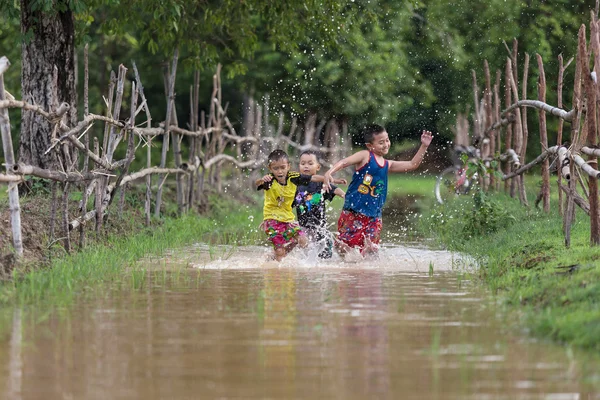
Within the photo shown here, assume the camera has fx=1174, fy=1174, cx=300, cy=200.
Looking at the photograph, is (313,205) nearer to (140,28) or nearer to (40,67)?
(40,67)

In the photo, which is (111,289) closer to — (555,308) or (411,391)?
(555,308)

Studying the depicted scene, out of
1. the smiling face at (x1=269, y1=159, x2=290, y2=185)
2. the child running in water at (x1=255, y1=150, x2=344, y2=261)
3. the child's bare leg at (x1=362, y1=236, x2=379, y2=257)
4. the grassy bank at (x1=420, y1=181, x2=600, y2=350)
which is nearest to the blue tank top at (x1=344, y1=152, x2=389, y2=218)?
the child's bare leg at (x1=362, y1=236, x2=379, y2=257)

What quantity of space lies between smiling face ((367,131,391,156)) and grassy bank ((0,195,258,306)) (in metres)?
2.49

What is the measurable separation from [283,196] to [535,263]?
307 cm

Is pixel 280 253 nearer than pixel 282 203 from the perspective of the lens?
Yes

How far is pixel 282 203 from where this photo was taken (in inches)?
482

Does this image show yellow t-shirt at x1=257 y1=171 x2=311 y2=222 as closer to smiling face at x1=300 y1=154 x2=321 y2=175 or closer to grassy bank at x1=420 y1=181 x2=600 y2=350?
smiling face at x1=300 y1=154 x2=321 y2=175

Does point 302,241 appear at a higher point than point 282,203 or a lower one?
lower

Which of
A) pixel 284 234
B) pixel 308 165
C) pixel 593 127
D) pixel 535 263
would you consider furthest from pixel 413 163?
pixel 535 263

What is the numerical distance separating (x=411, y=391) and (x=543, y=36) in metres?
26.1

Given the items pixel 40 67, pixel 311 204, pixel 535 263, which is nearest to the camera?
pixel 535 263

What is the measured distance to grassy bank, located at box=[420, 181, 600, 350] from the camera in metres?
7.10

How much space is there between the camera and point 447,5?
39969 mm

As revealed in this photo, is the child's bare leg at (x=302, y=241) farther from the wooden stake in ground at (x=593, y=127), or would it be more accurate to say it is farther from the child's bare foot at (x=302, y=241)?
the wooden stake in ground at (x=593, y=127)
